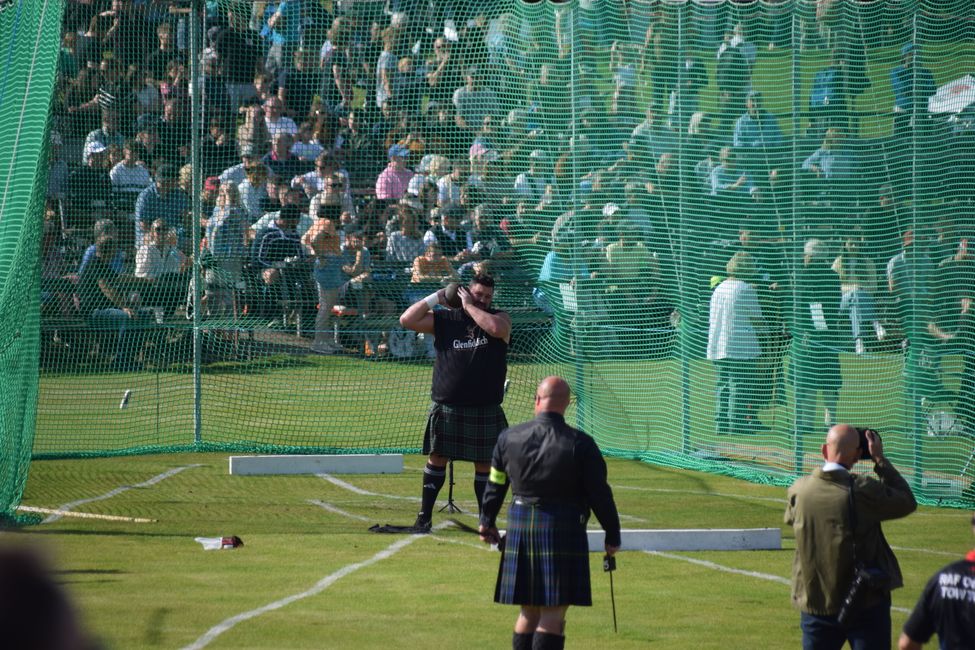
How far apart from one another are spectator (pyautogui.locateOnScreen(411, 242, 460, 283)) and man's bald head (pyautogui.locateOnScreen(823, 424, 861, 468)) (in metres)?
8.29

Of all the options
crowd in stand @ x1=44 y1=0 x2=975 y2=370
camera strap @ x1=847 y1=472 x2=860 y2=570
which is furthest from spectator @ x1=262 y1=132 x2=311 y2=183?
camera strap @ x1=847 y1=472 x2=860 y2=570

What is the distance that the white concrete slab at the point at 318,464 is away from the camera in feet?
38.3

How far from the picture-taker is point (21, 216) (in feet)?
32.1

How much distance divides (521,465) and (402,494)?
5.31 meters

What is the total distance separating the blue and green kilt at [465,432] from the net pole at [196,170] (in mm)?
4634

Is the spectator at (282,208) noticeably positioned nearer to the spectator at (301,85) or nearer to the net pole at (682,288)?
the spectator at (301,85)

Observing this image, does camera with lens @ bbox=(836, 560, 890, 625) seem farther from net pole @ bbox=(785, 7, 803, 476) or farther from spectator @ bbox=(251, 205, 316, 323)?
spectator @ bbox=(251, 205, 316, 323)

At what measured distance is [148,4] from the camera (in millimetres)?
12953

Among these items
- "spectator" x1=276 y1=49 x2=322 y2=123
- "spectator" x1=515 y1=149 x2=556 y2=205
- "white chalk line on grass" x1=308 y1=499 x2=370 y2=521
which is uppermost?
"spectator" x1=276 y1=49 x2=322 y2=123

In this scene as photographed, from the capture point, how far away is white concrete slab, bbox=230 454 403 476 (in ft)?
38.3

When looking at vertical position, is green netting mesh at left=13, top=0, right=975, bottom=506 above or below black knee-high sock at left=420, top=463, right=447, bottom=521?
above

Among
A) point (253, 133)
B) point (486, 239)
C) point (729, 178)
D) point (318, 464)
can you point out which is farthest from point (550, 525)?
point (253, 133)

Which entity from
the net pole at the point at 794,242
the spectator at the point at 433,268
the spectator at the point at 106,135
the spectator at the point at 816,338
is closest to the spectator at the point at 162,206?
the spectator at the point at 106,135

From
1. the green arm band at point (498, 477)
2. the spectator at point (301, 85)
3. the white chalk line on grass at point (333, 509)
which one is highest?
the spectator at point (301, 85)
